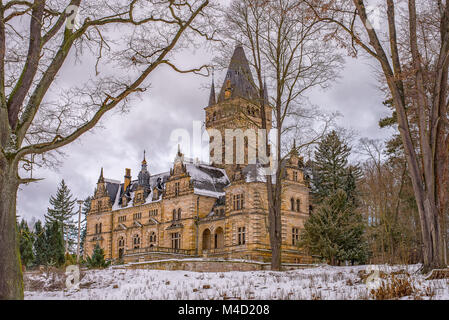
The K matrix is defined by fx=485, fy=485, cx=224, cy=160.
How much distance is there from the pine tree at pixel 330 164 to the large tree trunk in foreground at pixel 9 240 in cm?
4111

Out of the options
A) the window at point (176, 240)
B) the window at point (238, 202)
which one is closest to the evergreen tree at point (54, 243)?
the window at point (176, 240)

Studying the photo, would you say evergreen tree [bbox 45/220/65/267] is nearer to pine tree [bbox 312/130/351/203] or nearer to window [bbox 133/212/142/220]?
window [bbox 133/212/142/220]

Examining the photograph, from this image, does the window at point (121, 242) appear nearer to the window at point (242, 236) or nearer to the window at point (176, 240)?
the window at point (176, 240)

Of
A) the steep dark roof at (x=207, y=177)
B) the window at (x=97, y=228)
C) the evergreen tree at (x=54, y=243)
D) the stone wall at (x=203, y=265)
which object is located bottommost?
the stone wall at (x=203, y=265)

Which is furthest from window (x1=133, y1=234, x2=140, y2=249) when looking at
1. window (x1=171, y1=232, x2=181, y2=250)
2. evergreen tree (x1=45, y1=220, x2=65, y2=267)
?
evergreen tree (x1=45, y1=220, x2=65, y2=267)

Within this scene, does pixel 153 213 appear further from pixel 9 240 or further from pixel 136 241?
pixel 9 240

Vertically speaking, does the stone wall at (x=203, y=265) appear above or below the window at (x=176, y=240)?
below

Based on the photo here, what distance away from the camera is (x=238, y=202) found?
49156mm

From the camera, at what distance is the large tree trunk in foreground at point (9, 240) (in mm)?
10406

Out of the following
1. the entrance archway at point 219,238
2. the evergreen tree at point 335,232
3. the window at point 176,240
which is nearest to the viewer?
the evergreen tree at point 335,232

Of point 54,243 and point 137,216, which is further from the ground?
point 137,216

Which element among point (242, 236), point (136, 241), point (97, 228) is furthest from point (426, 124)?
point (97, 228)

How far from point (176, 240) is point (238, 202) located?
10.3 meters
